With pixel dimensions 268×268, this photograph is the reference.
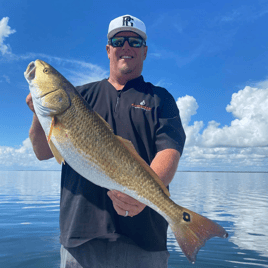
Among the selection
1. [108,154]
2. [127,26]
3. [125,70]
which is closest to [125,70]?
[125,70]

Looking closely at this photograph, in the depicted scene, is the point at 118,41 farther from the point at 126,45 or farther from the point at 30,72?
the point at 30,72

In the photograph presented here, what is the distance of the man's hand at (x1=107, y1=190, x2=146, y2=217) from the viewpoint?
9.60 ft

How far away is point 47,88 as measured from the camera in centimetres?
329

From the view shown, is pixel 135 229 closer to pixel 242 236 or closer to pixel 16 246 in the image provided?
pixel 16 246

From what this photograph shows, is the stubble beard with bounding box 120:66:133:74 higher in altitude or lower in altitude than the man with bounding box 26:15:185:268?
higher

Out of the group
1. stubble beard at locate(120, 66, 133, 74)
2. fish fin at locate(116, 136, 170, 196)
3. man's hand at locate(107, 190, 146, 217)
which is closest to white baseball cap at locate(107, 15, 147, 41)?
stubble beard at locate(120, 66, 133, 74)

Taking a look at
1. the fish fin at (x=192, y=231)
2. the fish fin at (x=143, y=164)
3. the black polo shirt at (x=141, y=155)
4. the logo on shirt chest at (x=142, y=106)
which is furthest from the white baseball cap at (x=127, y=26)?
the fish fin at (x=192, y=231)

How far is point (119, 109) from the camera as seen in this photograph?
12.2 ft

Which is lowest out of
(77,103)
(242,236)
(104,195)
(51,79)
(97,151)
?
(242,236)

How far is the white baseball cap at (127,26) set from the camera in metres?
4.11

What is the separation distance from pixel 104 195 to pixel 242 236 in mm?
11992

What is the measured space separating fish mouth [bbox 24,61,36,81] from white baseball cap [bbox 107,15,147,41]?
143 centimetres

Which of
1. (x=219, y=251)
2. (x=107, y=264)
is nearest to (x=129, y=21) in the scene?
(x=107, y=264)

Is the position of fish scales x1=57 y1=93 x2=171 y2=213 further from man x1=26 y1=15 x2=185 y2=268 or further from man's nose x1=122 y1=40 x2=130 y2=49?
man's nose x1=122 y1=40 x2=130 y2=49
